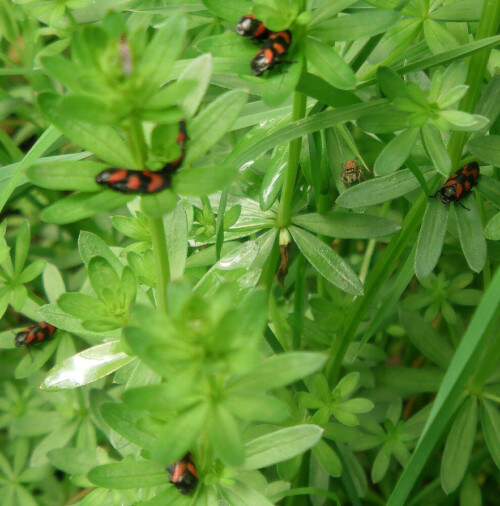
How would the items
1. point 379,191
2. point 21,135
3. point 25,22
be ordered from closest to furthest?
point 379,191
point 25,22
point 21,135

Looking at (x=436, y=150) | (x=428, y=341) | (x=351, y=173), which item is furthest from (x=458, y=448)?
(x=436, y=150)

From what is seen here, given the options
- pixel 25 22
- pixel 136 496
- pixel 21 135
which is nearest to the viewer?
pixel 136 496

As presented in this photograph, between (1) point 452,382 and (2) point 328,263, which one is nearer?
(1) point 452,382

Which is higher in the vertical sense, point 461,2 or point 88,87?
point 88,87

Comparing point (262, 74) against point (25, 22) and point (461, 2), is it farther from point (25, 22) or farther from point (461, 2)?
point (25, 22)

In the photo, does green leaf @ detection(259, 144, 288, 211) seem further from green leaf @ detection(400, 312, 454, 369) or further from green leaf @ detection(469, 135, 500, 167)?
green leaf @ detection(400, 312, 454, 369)

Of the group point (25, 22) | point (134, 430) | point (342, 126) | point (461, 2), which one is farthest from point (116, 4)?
point (134, 430)

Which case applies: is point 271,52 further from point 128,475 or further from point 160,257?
point 128,475
